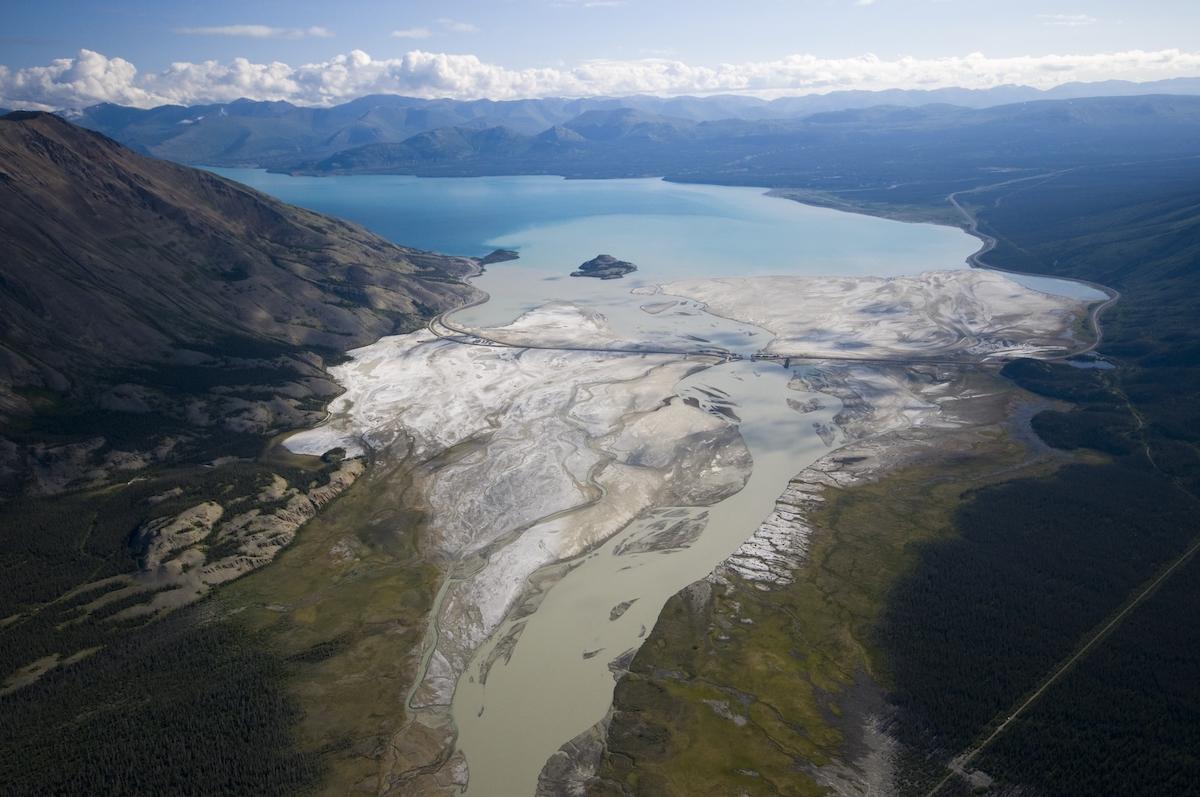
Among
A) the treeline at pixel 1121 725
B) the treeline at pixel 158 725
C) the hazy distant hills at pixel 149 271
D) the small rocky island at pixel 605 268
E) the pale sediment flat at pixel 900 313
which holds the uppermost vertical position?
the hazy distant hills at pixel 149 271

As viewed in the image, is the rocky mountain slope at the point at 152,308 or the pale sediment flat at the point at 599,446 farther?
the rocky mountain slope at the point at 152,308

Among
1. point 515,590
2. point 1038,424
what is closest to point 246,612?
point 515,590

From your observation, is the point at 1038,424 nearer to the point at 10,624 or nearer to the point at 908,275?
the point at 908,275

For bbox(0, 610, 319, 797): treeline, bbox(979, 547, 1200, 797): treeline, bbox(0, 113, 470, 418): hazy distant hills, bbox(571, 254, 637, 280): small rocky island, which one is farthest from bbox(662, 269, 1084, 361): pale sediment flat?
bbox(0, 610, 319, 797): treeline

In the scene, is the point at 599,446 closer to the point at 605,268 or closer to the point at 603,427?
the point at 603,427

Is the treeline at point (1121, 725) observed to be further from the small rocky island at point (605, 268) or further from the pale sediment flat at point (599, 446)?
the small rocky island at point (605, 268)

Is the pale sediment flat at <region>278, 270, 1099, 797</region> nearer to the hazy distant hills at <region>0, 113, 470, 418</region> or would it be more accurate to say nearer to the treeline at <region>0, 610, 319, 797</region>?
the treeline at <region>0, 610, 319, 797</region>

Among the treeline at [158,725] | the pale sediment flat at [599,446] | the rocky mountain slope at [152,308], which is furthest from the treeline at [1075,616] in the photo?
the rocky mountain slope at [152,308]
